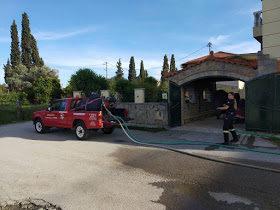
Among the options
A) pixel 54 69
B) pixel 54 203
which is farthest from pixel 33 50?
pixel 54 203

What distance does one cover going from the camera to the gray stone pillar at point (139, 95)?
41.1ft

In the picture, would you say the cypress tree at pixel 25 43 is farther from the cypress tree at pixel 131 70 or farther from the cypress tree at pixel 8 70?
the cypress tree at pixel 131 70

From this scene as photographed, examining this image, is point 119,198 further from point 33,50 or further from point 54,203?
point 33,50

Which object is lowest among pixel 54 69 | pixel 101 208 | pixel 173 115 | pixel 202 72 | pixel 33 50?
pixel 101 208

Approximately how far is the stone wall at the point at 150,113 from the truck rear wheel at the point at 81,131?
183 inches

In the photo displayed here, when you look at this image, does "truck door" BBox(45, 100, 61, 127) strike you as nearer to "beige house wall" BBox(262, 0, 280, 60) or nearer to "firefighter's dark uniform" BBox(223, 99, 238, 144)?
"firefighter's dark uniform" BBox(223, 99, 238, 144)

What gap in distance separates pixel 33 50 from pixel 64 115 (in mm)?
38323

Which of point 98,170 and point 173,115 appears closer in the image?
point 98,170

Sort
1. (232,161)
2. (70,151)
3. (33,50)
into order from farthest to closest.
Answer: (33,50) < (70,151) < (232,161)

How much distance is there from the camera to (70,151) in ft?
22.0

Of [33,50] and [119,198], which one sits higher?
[33,50]

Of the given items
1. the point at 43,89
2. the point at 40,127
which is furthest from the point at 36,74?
the point at 40,127

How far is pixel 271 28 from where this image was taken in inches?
356

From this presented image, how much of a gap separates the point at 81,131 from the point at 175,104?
17.5 ft
